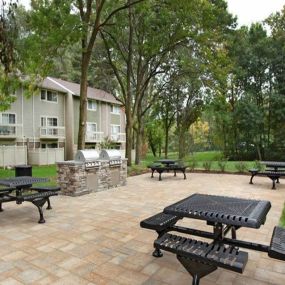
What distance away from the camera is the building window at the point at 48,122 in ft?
73.2

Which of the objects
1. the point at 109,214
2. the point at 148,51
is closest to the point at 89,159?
the point at 109,214

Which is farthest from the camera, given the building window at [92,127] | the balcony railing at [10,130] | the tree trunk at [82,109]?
the building window at [92,127]

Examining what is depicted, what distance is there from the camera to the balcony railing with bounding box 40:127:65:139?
71.9 feet

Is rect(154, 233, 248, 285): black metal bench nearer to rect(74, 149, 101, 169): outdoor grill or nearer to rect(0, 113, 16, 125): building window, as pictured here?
rect(74, 149, 101, 169): outdoor grill

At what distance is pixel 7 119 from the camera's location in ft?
64.8

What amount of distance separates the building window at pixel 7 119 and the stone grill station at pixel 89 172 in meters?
13.5

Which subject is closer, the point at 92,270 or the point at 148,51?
the point at 92,270

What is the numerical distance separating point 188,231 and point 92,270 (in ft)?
4.13

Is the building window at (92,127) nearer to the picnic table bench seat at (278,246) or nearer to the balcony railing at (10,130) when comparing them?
the balcony railing at (10,130)

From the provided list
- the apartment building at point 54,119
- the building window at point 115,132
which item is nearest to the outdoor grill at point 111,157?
the apartment building at point 54,119

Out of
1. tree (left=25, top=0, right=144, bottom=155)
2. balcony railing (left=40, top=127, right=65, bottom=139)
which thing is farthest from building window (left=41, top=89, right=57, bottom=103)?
tree (left=25, top=0, right=144, bottom=155)

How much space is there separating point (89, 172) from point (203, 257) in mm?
5948

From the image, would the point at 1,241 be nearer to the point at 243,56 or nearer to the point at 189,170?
the point at 189,170

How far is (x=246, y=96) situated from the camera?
2367 cm
